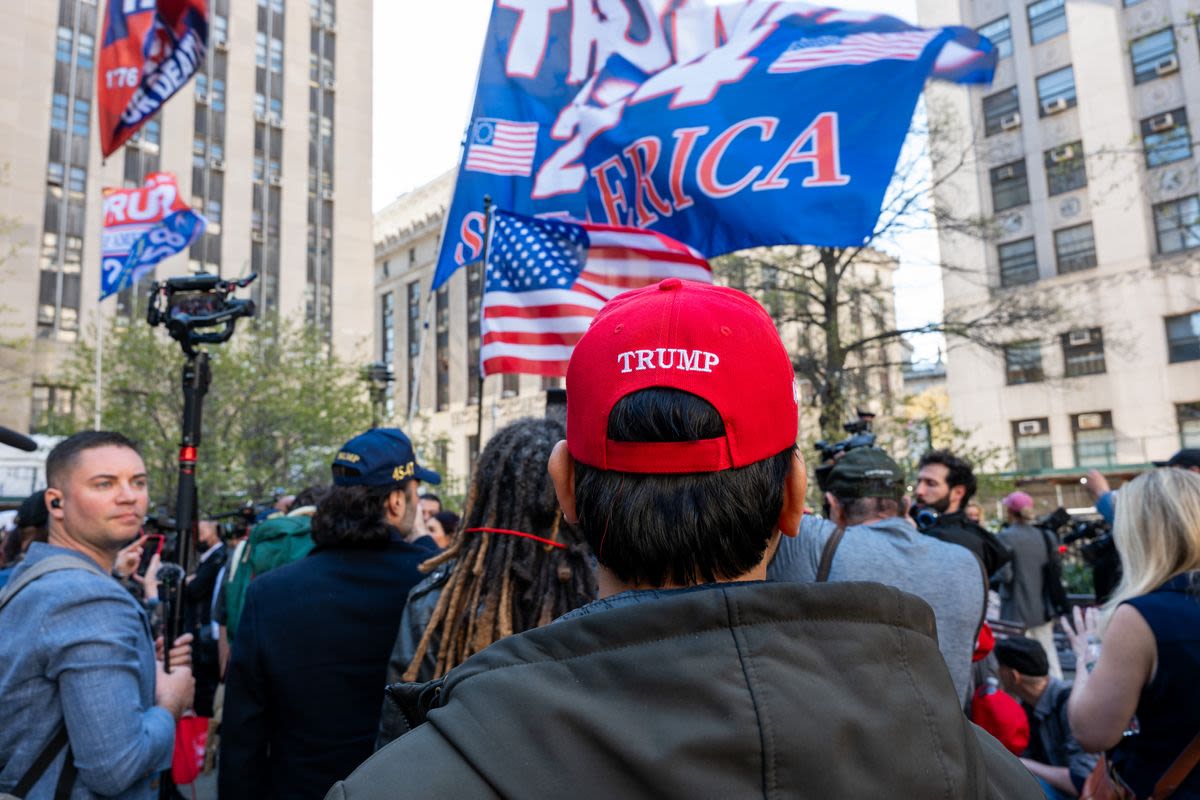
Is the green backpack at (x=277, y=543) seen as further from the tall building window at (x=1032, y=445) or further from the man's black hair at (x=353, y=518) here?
the tall building window at (x=1032, y=445)

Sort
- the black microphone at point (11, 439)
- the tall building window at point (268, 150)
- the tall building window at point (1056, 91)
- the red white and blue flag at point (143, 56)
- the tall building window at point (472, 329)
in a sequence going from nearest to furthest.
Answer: the black microphone at point (11, 439)
the red white and blue flag at point (143, 56)
the tall building window at point (1056, 91)
the tall building window at point (268, 150)
the tall building window at point (472, 329)

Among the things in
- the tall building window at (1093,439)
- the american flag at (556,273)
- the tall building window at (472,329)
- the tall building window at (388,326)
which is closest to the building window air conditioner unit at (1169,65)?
the tall building window at (1093,439)

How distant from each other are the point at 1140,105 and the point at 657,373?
3756 centimetres

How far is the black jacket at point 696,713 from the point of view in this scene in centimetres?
98

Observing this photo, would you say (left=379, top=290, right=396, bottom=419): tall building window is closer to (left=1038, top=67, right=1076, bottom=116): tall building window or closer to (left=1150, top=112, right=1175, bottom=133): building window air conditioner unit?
(left=1038, top=67, right=1076, bottom=116): tall building window

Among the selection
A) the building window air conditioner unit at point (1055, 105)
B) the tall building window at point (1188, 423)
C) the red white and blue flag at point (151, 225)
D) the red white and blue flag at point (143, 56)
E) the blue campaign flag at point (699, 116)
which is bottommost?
the tall building window at point (1188, 423)

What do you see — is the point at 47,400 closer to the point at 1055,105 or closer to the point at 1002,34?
the point at 1002,34

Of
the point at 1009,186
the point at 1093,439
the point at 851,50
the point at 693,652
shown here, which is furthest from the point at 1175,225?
the point at 693,652

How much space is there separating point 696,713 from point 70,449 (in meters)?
3.25

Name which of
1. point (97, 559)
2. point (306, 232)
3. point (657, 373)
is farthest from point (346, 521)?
point (306, 232)

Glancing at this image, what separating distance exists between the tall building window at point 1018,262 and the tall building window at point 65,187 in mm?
41168

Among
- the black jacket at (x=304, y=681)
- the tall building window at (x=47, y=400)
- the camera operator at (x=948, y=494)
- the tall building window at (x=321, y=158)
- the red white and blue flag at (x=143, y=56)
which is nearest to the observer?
the black jacket at (x=304, y=681)

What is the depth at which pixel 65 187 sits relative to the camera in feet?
132

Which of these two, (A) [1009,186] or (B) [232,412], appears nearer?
(B) [232,412]
